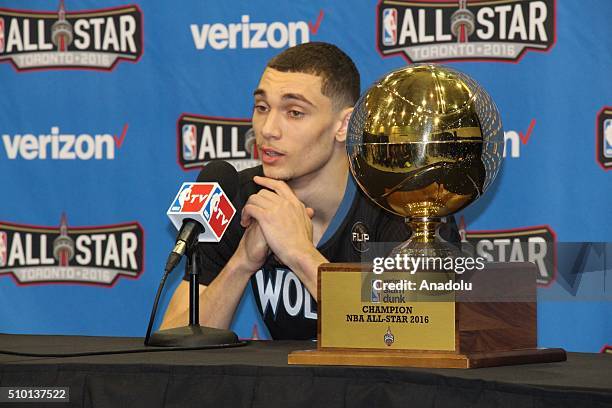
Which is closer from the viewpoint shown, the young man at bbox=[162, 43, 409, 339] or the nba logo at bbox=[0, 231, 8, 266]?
the young man at bbox=[162, 43, 409, 339]

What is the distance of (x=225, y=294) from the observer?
238 cm

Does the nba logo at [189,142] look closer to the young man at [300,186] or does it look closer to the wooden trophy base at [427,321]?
the young man at [300,186]

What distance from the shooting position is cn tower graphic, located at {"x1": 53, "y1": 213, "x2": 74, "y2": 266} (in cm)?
328

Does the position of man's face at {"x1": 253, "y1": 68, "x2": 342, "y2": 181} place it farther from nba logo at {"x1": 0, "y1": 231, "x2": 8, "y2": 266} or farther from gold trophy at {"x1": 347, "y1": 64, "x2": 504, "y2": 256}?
nba logo at {"x1": 0, "y1": 231, "x2": 8, "y2": 266}

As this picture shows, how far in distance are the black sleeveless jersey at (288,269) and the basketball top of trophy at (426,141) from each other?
827 millimetres

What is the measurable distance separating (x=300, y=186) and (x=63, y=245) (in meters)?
0.98

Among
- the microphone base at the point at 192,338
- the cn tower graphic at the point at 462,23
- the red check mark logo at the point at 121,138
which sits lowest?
the microphone base at the point at 192,338

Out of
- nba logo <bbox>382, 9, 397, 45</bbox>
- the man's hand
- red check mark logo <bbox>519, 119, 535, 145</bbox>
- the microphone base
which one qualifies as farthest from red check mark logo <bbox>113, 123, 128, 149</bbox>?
the microphone base

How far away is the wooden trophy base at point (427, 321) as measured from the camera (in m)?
1.62

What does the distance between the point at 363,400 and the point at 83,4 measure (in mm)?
2130

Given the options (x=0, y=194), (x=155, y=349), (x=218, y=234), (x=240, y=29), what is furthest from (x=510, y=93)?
(x=0, y=194)

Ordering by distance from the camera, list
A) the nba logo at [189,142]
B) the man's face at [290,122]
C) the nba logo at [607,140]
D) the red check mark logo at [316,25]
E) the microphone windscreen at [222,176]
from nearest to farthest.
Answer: the microphone windscreen at [222,176] → the man's face at [290,122] → the nba logo at [607,140] → the red check mark logo at [316,25] → the nba logo at [189,142]

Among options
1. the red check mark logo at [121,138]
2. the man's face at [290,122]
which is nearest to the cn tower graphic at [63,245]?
the red check mark logo at [121,138]

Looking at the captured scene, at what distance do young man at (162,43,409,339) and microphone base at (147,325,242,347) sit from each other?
40 centimetres
